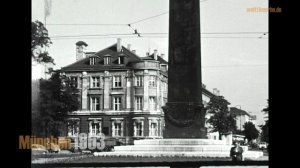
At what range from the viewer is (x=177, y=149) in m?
17.2

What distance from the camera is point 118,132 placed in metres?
44.1

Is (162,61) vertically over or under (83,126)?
over

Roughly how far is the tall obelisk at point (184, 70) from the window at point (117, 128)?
86.4 feet

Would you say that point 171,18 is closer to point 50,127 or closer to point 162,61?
point 50,127

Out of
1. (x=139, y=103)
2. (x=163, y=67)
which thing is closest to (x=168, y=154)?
(x=139, y=103)

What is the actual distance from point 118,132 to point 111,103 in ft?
10.7

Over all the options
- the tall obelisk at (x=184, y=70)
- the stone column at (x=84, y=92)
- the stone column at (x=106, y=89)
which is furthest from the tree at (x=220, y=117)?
the tall obelisk at (x=184, y=70)

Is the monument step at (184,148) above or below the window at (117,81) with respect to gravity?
below

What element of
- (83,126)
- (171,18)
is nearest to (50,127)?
(171,18)

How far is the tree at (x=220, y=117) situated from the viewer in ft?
158

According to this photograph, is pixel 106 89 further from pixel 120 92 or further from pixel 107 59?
pixel 107 59

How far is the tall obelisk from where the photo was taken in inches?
677

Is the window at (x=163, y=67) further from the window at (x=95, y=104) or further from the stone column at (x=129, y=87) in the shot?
the window at (x=95, y=104)

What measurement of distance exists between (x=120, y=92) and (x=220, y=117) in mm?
10457
